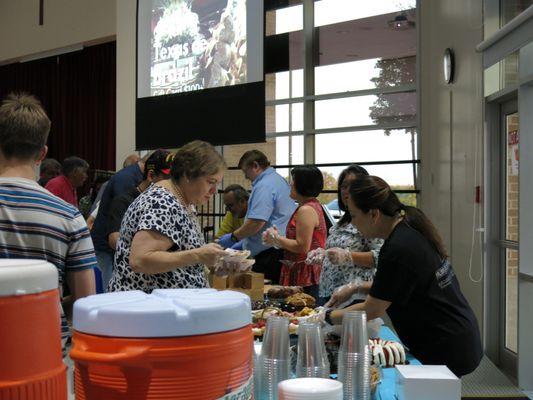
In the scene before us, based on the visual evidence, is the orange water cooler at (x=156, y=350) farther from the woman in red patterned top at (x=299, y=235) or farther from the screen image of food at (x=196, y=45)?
the screen image of food at (x=196, y=45)

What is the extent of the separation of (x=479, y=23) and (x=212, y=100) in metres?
2.84

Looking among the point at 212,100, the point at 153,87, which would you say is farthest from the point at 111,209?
the point at 153,87

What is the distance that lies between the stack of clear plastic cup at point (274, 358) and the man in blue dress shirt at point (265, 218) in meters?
2.66

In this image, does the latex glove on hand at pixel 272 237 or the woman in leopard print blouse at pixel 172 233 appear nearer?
the woman in leopard print blouse at pixel 172 233

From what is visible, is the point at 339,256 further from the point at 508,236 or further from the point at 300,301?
the point at 508,236

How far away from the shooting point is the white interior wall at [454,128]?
16.0 ft

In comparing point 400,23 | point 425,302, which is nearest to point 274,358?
point 425,302

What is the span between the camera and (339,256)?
276 centimetres

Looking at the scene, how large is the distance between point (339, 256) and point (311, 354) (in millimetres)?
1366

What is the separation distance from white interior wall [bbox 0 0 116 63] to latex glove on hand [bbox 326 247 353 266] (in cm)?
671

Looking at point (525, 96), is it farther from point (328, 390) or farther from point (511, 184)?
point (328, 390)

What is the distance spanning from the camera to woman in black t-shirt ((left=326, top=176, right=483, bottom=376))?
2018 mm

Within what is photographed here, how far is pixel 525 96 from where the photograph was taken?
13.3 feet

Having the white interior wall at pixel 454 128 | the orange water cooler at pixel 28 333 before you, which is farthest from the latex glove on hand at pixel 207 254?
the white interior wall at pixel 454 128
